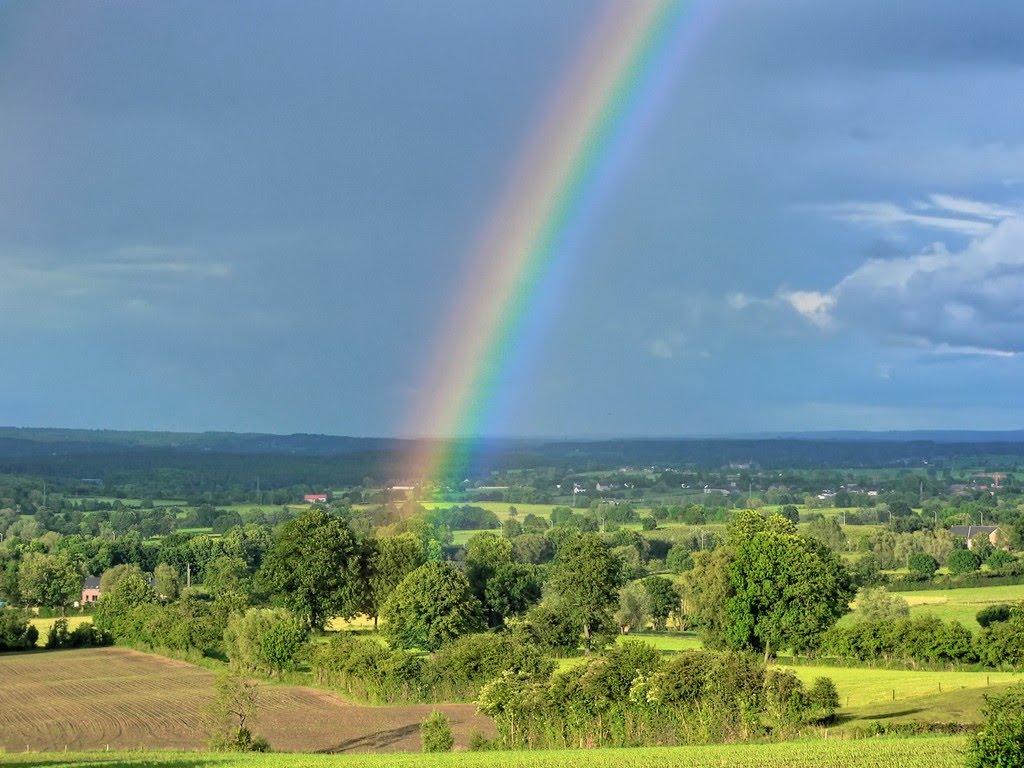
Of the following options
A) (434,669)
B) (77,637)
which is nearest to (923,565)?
(434,669)

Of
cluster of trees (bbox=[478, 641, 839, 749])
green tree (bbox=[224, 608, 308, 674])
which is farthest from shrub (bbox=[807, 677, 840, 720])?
green tree (bbox=[224, 608, 308, 674])

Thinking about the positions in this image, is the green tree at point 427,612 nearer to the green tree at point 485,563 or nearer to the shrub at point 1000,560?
the green tree at point 485,563

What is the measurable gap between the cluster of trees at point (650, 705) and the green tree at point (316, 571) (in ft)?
139

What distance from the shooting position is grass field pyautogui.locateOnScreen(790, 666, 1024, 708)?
57000 millimetres

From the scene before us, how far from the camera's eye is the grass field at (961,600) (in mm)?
89950

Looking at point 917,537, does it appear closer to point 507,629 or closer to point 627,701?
point 507,629

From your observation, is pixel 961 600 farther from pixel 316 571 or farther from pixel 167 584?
pixel 167 584

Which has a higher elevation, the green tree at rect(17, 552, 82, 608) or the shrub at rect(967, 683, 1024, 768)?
the shrub at rect(967, 683, 1024, 768)

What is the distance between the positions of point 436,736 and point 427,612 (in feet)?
103

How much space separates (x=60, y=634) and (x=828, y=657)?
51.8m

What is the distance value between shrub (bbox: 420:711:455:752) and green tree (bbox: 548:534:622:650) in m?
31.2

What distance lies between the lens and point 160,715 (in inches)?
2363

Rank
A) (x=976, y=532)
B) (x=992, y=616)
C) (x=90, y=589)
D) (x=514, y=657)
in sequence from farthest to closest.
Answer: (x=976, y=532) → (x=90, y=589) → (x=992, y=616) → (x=514, y=657)

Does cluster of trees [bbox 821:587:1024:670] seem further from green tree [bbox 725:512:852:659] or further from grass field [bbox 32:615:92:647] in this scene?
grass field [bbox 32:615:92:647]
